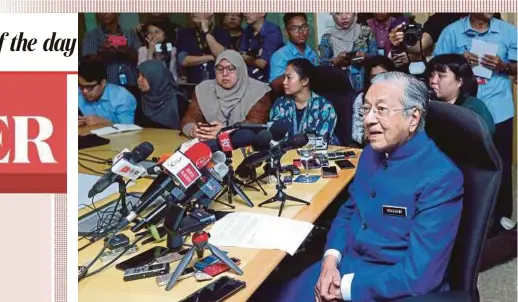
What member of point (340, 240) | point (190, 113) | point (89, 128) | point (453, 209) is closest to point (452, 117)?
point (453, 209)

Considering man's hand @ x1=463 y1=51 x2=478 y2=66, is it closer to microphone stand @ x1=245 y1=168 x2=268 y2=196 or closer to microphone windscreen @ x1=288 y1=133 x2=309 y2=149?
microphone windscreen @ x1=288 y1=133 x2=309 y2=149

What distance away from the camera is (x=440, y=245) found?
3.58 ft

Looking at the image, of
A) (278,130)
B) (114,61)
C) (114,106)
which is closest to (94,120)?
(114,106)

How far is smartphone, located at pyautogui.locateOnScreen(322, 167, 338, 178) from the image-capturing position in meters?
1.46

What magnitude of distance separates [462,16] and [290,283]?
0.74 metres

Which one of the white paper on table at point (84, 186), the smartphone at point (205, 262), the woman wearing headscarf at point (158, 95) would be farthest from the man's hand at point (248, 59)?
the smartphone at point (205, 262)

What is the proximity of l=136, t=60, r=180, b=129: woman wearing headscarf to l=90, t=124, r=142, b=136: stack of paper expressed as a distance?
23mm

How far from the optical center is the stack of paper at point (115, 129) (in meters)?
1.46

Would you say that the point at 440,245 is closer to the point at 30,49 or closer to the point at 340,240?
the point at 340,240

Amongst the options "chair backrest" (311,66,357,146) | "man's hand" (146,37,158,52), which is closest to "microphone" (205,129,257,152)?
"chair backrest" (311,66,357,146)

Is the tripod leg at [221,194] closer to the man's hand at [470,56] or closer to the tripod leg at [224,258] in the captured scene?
the tripod leg at [224,258]

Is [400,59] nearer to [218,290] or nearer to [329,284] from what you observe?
[329,284]

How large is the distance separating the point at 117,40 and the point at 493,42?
0.95 m

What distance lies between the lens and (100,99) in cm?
144
